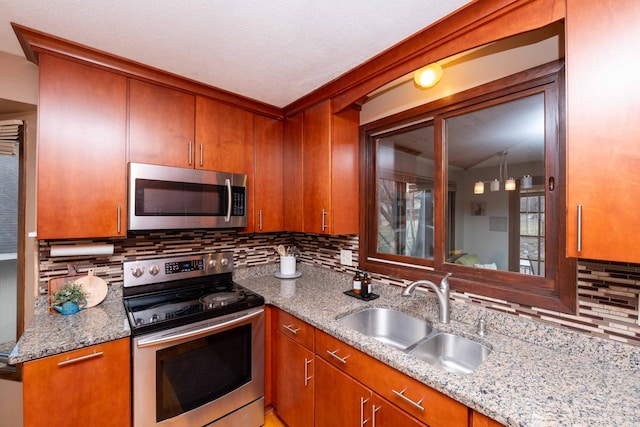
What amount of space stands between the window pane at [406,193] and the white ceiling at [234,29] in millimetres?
651

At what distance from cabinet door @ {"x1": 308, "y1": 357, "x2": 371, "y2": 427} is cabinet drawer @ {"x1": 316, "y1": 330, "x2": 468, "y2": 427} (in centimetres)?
4

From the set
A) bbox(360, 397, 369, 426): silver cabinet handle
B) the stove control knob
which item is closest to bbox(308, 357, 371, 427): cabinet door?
bbox(360, 397, 369, 426): silver cabinet handle

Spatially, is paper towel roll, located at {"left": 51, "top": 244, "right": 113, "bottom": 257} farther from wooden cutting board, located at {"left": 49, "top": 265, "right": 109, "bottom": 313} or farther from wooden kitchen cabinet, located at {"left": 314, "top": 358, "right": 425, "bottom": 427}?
wooden kitchen cabinet, located at {"left": 314, "top": 358, "right": 425, "bottom": 427}

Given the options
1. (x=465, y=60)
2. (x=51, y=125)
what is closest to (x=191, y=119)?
(x=51, y=125)

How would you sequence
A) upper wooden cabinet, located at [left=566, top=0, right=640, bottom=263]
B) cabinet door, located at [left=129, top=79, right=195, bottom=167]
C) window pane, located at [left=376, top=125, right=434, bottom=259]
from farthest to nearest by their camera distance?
window pane, located at [left=376, top=125, right=434, bottom=259], cabinet door, located at [left=129, top=79, right=195, bottom=167], upper wooden cabinet, located at [left=566, top=0, right=640, bottom=263]

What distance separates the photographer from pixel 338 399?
1328mm

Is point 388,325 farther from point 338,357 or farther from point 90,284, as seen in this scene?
point 90,284

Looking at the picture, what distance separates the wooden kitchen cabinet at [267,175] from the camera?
2.16 m

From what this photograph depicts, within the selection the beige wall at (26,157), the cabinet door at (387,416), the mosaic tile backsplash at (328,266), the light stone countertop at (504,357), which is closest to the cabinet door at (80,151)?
the mosaic tile backsplash at (328,266)

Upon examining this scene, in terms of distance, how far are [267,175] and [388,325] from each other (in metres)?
1.44

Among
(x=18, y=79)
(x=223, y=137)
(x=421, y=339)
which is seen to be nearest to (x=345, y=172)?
(x=223, y=137)

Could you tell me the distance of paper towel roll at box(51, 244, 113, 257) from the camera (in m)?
1.53

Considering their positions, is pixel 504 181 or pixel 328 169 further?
pixel 328 169

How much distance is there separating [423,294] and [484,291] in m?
0.35
